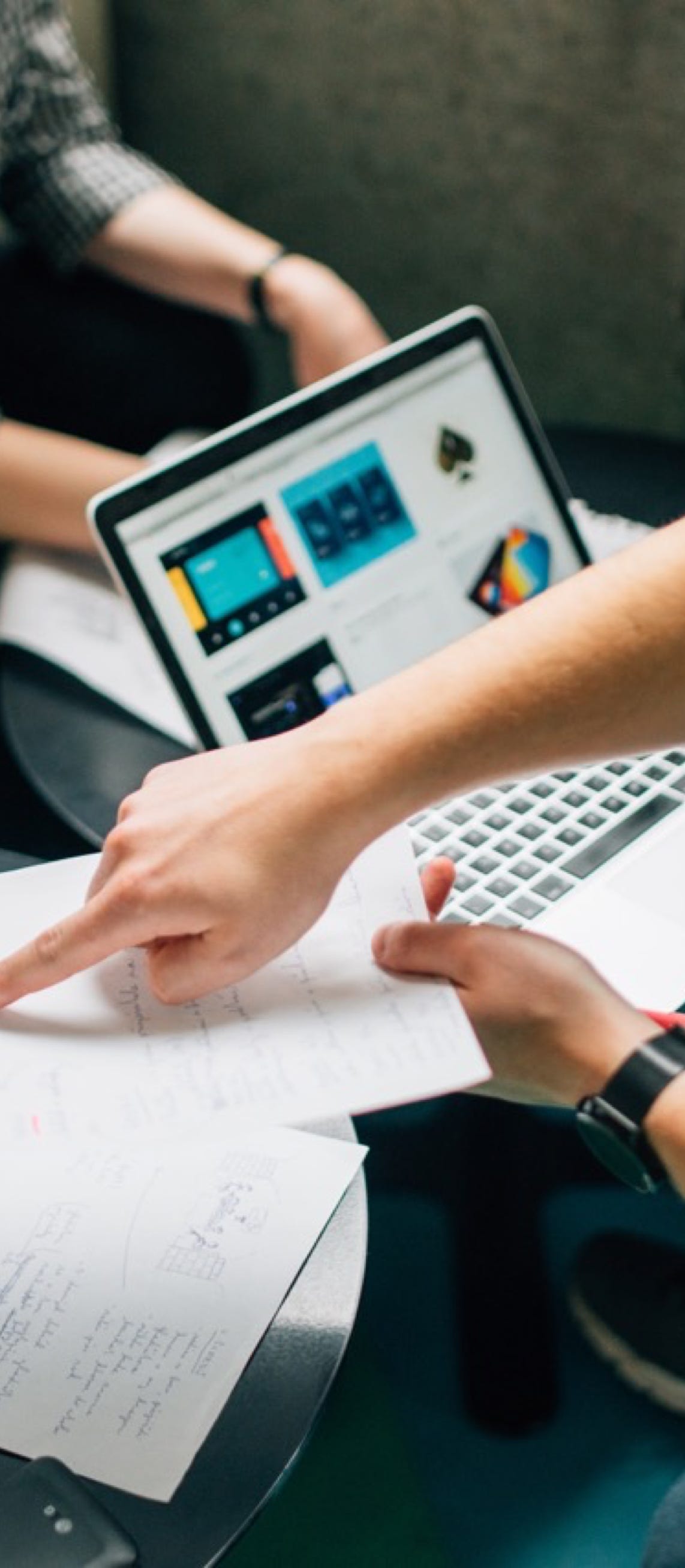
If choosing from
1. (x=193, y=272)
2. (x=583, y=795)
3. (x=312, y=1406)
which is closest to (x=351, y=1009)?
(x=312, y=1406)

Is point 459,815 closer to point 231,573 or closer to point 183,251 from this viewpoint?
point 231,573

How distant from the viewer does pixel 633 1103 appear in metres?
0.68

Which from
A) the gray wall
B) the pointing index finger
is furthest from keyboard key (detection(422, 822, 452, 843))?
the gray wall

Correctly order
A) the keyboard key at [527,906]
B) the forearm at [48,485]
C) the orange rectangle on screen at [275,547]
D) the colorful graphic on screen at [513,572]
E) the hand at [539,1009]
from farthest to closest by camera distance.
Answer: the forearm at [48,485] < the colorful graphic on screen at [513,572] < the orange rectangle on screen at [275,547] < the keyboard key at [527,906] < the hand at [539,1009]

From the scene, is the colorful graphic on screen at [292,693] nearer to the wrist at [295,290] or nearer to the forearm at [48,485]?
the forearm at [48,485]

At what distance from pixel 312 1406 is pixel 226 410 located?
1208mm

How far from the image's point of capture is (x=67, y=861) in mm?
735

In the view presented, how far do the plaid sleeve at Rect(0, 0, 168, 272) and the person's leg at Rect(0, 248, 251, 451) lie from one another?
5cm

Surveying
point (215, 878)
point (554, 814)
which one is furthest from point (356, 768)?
point (554, 814)

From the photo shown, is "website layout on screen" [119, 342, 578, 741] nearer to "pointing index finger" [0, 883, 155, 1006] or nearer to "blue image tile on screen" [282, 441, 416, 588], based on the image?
"blue image tile on screen" [282, 441, 416, 588]

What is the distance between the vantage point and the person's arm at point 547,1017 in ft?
2.21

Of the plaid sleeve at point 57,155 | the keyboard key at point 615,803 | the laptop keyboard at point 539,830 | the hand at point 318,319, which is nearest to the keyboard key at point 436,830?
the laptop keyboard at point 539,830

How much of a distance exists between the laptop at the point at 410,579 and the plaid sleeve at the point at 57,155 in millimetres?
640

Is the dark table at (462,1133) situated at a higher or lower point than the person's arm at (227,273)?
lower
